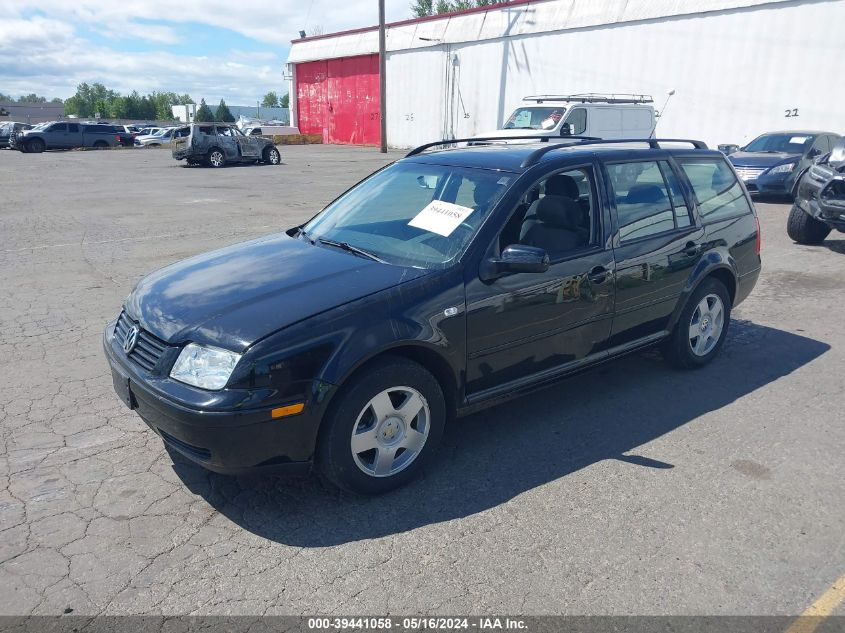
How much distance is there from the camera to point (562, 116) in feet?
55.7

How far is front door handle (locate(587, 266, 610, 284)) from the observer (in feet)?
13.9

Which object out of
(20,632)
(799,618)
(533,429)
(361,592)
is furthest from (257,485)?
(799,618)

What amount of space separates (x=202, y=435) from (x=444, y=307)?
135 cm

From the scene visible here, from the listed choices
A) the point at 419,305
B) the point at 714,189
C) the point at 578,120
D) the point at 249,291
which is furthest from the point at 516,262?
the point at 578,120

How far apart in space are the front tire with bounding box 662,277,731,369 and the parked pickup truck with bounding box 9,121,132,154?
37.1 m

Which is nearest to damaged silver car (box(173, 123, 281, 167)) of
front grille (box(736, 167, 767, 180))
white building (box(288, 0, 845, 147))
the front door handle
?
white building (box(288, 0, 845, 147))

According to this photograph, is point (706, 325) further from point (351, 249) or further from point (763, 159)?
point (763, 159)

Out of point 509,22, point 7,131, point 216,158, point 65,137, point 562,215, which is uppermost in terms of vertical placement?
point 509,22

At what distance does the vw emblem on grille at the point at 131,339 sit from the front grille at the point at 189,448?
517 mm

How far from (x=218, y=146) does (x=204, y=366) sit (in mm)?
24855

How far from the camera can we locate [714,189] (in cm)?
538

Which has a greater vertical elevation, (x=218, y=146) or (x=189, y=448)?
(x=218, y=146)

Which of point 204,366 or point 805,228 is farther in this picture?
point 805,228

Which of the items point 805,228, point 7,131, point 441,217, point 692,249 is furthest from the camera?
point 7,131
